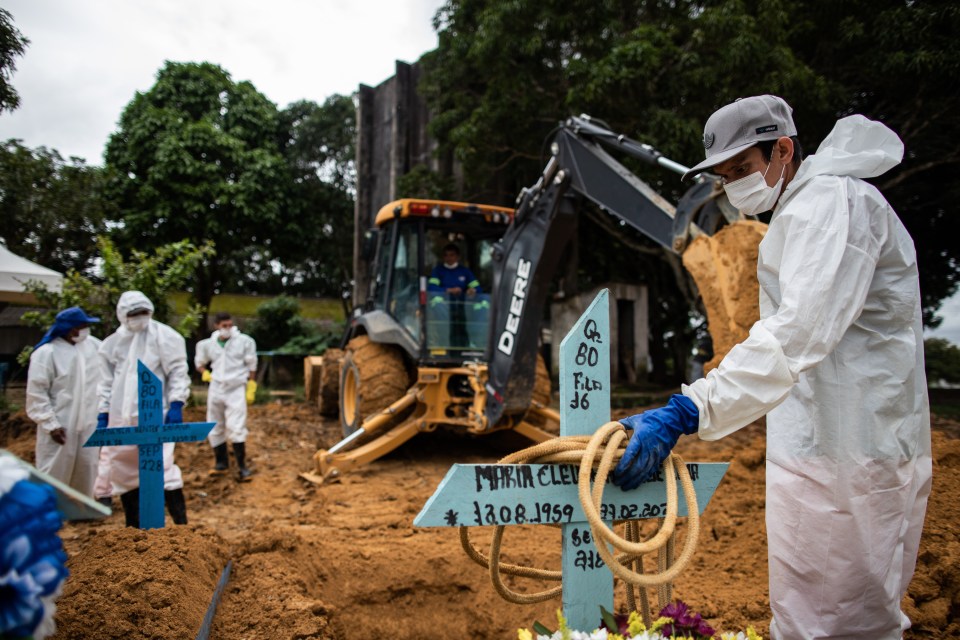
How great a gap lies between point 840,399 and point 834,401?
2 centimetres

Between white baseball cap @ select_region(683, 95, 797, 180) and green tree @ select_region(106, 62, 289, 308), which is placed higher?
green tree @ select_region(106, 62, 289, 308)

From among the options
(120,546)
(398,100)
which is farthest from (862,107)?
(120,546)

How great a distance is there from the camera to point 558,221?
514 cm

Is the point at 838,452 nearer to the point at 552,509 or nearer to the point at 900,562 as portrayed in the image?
the point at 900,562

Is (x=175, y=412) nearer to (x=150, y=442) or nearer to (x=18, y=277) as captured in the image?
(x=150, y=442)

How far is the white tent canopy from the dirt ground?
2656mm

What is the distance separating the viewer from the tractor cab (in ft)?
22.4

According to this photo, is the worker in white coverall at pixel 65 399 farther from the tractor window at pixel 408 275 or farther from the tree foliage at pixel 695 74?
the tree foliage at pixel 695 74

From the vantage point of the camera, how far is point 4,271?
6.15 meters

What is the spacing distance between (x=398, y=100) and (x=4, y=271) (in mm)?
10238

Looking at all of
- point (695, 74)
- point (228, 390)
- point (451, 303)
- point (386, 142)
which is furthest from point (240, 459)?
point (386, 142)

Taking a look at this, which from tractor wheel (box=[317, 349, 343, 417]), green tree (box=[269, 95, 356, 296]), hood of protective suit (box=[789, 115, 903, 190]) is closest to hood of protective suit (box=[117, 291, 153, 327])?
hood of protective suit (box=[789, 115, 903, 190])

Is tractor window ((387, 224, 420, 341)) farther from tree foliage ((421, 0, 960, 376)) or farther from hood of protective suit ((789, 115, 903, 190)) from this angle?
hood of protective suit ((789, 115, 903, 190))

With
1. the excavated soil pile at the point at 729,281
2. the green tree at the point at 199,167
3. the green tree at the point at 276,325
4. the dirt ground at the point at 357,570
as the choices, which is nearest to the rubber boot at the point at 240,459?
the dirt ground at the point at 357,570
